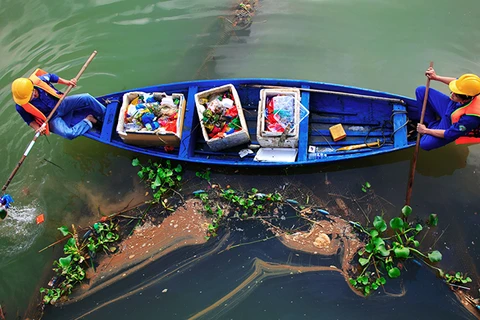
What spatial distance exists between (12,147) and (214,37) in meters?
4.35

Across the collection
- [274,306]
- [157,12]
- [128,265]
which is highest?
[157,12]

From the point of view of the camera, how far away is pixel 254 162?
17.2ft

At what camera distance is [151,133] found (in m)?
5.22

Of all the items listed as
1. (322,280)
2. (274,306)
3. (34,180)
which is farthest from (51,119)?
(322,280)

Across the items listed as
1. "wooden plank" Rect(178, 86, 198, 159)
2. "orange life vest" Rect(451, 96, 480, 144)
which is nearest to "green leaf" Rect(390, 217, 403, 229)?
"orange life vest" Rect(451, 96, 480, 144)

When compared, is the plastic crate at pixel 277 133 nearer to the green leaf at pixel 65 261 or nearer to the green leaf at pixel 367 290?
the green leaf at pixel 367 290

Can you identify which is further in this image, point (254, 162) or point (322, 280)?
point (254, 162)

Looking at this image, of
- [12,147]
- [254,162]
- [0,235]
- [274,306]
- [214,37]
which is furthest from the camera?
[214,37]

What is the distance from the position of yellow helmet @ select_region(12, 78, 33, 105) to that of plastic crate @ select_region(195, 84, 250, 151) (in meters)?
2.30

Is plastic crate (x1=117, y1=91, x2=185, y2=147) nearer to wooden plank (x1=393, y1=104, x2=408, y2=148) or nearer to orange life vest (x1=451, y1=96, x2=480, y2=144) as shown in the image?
wooden plank (x1=393, y1=104, x2=408, y2=148)

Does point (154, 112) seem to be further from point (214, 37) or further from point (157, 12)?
point (157, 12)

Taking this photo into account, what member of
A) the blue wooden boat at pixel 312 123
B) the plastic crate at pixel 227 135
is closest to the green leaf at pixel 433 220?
the blue wooden boat at pixel 312 123

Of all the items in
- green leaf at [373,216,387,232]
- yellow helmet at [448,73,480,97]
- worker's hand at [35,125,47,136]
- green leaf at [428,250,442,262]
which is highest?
yellow helmet at [448,73,480,97]

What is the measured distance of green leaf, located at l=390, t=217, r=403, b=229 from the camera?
4.90 metres
